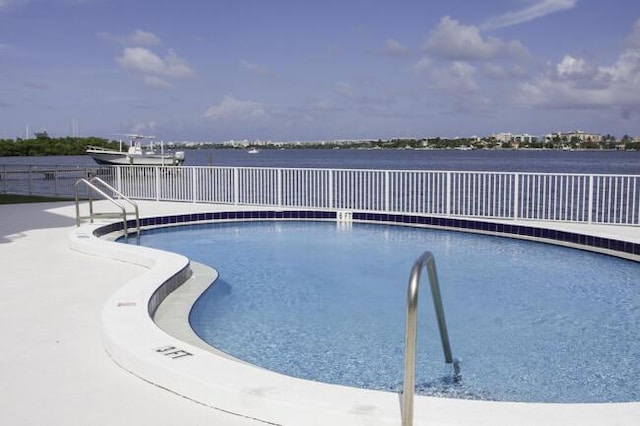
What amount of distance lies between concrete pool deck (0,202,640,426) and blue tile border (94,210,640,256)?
3680 mm

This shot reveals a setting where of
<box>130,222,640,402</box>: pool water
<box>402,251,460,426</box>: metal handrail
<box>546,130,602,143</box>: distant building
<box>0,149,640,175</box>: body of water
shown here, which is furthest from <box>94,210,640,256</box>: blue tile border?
<box>546,130,602,143</box>: distant building

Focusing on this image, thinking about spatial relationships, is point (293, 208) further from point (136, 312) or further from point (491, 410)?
point (491, 410)

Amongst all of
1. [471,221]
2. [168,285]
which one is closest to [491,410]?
[168,285]

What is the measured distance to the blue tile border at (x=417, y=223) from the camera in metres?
8.63

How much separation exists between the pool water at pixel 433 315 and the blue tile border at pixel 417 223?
23cm

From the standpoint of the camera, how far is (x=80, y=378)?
3.34 meters

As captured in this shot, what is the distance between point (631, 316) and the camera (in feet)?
18.6

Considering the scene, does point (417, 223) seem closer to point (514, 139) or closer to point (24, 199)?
point (24, 199)

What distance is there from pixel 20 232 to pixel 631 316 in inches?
340

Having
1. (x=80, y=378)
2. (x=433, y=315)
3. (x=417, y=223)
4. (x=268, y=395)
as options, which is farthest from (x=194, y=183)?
(x=268, y=395)

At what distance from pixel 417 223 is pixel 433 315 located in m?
5.81

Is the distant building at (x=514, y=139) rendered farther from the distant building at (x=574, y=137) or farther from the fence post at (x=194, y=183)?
the fence post at (x=194, y=183)

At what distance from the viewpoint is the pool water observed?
4.12 meters

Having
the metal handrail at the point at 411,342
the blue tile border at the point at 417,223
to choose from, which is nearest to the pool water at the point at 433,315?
the blue tile border at the point at 417,223
